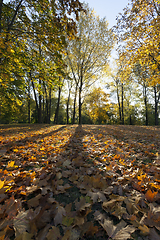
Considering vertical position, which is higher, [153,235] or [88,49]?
[88,49]

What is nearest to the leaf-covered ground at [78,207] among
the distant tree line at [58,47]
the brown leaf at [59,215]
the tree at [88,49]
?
the brown leaf at [59,215]

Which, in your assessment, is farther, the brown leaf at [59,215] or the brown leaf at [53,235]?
Answer: the brown leaf at [59,215]

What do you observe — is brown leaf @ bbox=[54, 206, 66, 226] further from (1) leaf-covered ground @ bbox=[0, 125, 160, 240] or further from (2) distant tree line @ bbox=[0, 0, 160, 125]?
(2) distant tree line @ bbox=[0, 0, 160, 125]

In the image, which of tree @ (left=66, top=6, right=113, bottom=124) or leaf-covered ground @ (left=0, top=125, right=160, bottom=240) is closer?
leaf-covered ground @ (left=0, top=125, right=160, bottom=240)

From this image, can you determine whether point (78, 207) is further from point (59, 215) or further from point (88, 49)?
point (88, 49)

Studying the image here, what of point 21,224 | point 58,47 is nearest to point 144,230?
point 21,224

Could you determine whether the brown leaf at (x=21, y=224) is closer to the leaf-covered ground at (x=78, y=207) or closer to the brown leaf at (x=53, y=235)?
the leaf-covered ground at (x=78, y=207)

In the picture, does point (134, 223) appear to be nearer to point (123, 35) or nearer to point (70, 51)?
point (123, 35)

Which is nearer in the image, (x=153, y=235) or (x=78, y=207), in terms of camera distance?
(x=153, y=235)

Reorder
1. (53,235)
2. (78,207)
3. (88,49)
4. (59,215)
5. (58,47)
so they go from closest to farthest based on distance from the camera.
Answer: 1. (53,235)
2. (59,215)
3. (78,207)
4. (58,47)
5. (88,49)

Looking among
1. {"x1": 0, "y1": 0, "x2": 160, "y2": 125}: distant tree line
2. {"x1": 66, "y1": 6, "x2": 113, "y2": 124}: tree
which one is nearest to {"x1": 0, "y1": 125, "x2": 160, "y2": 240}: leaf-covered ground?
{"x1": 0, "y1": 0, "x2": 160, "y2": 125}: distant tree line

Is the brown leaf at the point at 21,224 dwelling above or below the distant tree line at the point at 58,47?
below

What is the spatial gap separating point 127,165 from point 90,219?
1.41 meters

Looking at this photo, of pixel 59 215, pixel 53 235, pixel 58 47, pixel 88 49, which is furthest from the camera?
pixel 88 49
